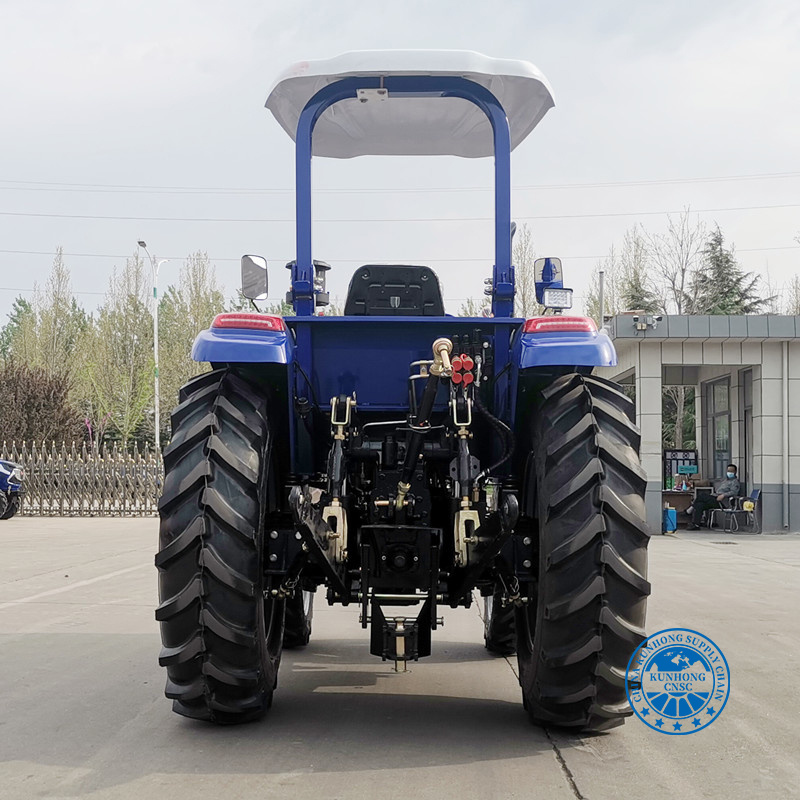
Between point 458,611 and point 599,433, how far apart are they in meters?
5.59

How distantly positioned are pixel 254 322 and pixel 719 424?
74.7 ft

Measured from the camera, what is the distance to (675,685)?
5969 millimetres

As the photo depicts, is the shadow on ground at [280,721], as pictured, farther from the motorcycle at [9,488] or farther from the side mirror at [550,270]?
the motorcycle at [9,488]

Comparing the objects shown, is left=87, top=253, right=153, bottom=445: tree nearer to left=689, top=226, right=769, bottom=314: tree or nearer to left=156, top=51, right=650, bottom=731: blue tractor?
left=689, top=226, right=769, bottom=314: tree

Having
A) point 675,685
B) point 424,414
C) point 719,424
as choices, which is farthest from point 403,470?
point 719,424

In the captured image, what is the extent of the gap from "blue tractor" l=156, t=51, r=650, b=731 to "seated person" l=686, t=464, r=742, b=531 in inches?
740

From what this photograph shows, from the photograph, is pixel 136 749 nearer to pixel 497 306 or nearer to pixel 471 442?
pixel 471 442

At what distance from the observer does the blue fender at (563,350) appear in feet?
15.8

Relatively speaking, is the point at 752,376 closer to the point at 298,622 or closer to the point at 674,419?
the point at 298,622

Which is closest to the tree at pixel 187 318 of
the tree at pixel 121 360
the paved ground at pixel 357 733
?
the tree at pixel 121 360

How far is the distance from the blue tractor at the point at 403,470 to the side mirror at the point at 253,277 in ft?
0.03

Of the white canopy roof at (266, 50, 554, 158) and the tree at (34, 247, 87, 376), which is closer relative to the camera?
the white canopy roof at (266, 50, 554, 158)

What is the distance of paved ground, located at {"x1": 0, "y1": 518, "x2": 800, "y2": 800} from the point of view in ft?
13.8

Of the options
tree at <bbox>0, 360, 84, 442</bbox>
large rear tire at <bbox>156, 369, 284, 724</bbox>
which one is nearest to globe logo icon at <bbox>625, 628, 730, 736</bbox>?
large rear tire at <bbox>156, 369, 284, 724</bbox>
